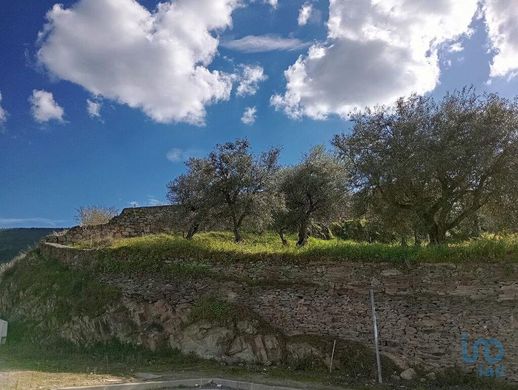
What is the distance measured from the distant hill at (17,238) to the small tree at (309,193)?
30.7 meters

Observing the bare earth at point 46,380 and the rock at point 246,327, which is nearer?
the bare earth at point 46,380

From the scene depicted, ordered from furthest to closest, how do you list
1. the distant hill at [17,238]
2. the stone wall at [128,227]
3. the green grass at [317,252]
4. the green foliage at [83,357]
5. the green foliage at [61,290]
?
the distant hill at [17,238] < the stone wall at [128,227] < the green foliage at [61,290] < the green foliage at [83,357] < the green grass at [317,252]

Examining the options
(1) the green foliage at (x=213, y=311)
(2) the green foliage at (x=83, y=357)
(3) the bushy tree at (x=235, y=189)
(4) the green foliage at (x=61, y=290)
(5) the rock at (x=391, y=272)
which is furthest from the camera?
(3) the bushy tree at (x=235, y=189)

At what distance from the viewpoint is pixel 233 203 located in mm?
24406

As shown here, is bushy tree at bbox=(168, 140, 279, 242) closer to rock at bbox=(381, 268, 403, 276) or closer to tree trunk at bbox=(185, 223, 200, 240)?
tree trunk at bbox=(185, 223, 200, 240)

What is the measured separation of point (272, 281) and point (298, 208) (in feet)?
36.9

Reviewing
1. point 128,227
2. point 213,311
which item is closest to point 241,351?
point 213,311

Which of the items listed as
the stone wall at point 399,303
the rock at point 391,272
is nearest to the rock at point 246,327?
the stone wall at point 399,303

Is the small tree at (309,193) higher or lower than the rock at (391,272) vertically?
higher

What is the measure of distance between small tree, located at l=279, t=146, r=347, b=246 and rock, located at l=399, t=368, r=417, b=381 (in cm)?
1312

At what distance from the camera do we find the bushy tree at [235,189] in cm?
2422

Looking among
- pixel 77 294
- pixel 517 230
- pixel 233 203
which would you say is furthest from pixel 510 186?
pixel 77 294

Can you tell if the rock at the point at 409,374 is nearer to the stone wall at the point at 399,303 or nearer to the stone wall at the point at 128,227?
the stone wall at the point at 399,303
